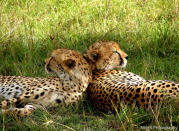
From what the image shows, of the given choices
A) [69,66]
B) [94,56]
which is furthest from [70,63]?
[94,56]

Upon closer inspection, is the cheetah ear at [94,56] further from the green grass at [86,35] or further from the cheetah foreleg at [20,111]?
the cheetah foreleg at [20,111]

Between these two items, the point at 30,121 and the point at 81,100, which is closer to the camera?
the point at 30,121

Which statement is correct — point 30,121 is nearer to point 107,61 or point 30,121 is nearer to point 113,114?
point 113,114

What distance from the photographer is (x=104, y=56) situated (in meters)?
3.45

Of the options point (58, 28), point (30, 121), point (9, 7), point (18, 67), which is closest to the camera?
point (30, 121)

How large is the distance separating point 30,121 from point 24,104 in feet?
1.23

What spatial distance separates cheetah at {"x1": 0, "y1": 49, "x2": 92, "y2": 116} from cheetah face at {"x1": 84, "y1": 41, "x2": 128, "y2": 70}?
0.14m

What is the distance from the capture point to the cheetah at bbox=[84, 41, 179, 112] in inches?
101

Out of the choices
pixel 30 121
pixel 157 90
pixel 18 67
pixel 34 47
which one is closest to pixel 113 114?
pixel 157 90

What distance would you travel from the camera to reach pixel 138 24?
15.4 ft

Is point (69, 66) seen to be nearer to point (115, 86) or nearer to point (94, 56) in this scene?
point (94, 56)

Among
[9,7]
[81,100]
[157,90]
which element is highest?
[9,7]

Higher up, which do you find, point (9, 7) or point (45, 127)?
point (9, 7)

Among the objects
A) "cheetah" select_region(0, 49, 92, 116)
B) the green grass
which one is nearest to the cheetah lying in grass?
"cheetah" select_region(0, 49, 92, 116)
